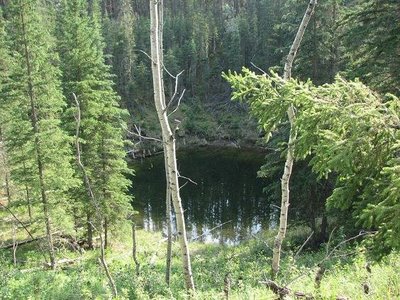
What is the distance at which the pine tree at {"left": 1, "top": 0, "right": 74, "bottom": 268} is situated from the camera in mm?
16781

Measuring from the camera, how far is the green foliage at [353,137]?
13.6 ft

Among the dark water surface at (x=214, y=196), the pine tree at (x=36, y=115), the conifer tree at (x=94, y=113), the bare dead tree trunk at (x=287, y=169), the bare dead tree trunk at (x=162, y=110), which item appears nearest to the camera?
the bare dead tree trunk at (x=162, y=110)

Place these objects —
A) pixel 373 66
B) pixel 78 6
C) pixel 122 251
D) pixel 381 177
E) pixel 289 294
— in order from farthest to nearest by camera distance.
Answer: pixel 122 251 → pixel 78 6 → pixel 373 66 → pixel 289 294 → pixel 381 177

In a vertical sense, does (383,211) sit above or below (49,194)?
above

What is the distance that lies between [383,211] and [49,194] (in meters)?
17.1

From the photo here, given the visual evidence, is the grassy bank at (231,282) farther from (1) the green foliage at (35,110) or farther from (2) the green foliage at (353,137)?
(1) the green foliage at (35,110)

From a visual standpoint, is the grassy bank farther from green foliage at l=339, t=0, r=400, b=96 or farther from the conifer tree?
green foliage at l=339, t=0, r=400, b=96

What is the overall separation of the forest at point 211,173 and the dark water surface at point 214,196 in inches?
8.3

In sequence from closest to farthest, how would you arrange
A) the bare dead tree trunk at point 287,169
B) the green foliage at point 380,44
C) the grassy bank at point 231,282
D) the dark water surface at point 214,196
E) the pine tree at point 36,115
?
the grassy bank at point 231,282 < the bare dead tree trunk at point 287,169 < the green foliage at point 380,44 < the pine tree at point 36,115 < the dark water surface at point 214,196

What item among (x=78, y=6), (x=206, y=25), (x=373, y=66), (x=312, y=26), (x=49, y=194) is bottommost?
(x=49, y=194)

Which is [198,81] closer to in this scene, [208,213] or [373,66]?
[208,213]

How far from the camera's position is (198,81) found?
7150cm

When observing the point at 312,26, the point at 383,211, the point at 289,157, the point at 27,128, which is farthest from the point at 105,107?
the point at 383,211

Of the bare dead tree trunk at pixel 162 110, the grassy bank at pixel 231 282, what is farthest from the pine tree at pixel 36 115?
the bare dead tree trunk at pixel 162 110
